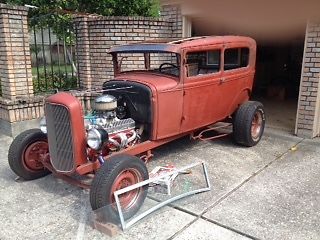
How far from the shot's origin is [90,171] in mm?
3627

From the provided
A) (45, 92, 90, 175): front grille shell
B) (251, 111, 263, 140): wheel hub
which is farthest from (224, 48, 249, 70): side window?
(45, 92, 90, 175): front grille shell

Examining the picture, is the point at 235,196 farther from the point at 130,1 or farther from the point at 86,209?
the point at 130,1

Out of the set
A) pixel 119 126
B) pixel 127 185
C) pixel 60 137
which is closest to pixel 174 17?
pixel 119 126

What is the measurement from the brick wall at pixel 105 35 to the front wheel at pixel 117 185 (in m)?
3.76

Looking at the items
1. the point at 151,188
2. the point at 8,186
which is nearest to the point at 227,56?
the point at 151,188

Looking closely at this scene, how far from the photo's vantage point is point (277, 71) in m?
12.2

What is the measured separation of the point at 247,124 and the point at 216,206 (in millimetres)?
1928

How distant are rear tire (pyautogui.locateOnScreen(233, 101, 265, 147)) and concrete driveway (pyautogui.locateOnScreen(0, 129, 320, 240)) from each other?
1.05 feet

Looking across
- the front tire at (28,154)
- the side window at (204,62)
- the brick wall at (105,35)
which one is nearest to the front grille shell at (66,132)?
the front tire at (28,154)

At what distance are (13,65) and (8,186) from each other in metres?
2.34

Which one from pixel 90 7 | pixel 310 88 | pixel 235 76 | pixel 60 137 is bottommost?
pixel 60 137

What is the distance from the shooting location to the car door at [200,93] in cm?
448

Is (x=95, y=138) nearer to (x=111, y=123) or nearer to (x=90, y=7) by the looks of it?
(x=111, y=123)

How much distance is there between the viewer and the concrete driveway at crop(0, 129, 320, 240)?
3.13 metres
